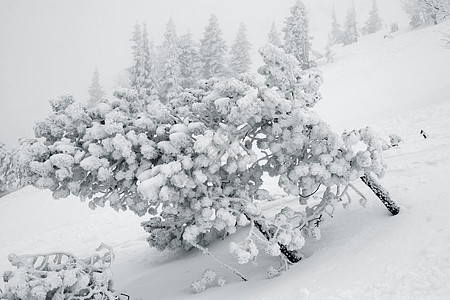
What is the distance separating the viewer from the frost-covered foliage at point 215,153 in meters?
6.65

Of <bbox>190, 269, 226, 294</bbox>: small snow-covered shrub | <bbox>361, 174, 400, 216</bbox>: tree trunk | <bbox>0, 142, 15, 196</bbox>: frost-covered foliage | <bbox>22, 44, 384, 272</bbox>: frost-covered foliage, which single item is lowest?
<bbox>0, 142, 15, 196</bbox>: frost-covered foliage

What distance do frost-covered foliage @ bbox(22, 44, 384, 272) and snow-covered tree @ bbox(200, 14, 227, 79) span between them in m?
37.5

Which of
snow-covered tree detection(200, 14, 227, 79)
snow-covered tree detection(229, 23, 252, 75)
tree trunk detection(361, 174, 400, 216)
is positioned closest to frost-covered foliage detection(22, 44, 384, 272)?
tree trunk detection(361, 174, 400, 216)

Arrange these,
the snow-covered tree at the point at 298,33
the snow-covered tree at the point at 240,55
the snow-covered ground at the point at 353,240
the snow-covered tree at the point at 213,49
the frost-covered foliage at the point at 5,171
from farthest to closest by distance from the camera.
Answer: the snow-covered tree at the point at 240,55, the snow-covered tree at the point at 298,33, the snow-covered tree at the point at 213,49, the frost-covered foliage at the point at 5,171, the snow-covered ground at the point at 353,240

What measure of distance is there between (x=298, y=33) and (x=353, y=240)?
42.1 meters

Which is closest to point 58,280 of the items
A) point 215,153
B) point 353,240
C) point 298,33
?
point 215,153

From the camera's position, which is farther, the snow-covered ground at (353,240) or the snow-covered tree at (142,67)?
the snow-covered tree at (142,67)

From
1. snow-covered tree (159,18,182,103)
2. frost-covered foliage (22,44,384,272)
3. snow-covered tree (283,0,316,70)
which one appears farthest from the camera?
snow-covered tree (283,0,316,70)

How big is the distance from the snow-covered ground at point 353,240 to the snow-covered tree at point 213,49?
22.7 metres

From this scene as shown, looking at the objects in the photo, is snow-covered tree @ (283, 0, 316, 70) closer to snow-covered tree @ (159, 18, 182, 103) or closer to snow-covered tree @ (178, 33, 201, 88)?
snow-covered tree @ (178, 33, 201, 88)

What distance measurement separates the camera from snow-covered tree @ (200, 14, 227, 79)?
4416 cm

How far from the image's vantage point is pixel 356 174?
689cm

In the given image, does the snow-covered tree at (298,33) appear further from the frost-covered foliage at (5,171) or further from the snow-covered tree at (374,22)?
the frost-covered foliage at (5,171)

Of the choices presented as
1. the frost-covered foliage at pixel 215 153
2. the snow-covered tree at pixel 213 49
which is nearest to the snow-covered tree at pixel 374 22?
the snow-covered tree at pixel 213 49
